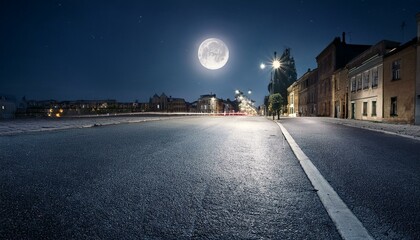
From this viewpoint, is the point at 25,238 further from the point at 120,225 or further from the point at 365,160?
the point at 365,160

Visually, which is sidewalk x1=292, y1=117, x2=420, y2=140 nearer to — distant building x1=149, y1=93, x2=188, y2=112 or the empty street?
the empty street

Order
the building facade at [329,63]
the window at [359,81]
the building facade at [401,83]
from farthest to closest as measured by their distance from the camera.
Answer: the building facade at [329,63] → the window at [359,81] → the building facade at [401,83]

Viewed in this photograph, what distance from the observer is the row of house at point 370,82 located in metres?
22.0

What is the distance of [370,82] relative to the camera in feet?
94.7

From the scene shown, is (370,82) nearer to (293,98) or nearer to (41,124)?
(41,124)

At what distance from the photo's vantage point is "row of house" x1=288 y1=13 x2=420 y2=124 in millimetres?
21969

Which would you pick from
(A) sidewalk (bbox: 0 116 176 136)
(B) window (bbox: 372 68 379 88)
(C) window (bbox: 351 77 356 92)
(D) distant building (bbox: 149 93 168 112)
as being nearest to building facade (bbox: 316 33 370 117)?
(C) window (bbox: 351 77 356 92)

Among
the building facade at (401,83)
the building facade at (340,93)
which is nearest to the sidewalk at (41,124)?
the building facade at (401,83)

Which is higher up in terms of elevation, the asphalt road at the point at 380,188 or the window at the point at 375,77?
the window at the point at 375,77

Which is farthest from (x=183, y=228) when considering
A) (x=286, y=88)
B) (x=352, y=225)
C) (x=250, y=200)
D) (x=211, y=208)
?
(x=286, y=88)

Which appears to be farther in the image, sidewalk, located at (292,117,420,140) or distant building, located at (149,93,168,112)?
distant building, located at (149,93,168,112)

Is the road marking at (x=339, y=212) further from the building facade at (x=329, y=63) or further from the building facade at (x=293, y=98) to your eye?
the building facade at (x=293, y=98)

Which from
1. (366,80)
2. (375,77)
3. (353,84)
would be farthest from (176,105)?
(375,77)

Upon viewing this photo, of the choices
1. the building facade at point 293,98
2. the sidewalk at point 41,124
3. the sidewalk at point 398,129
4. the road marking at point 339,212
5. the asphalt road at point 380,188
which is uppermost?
the building facade at point 293,98
